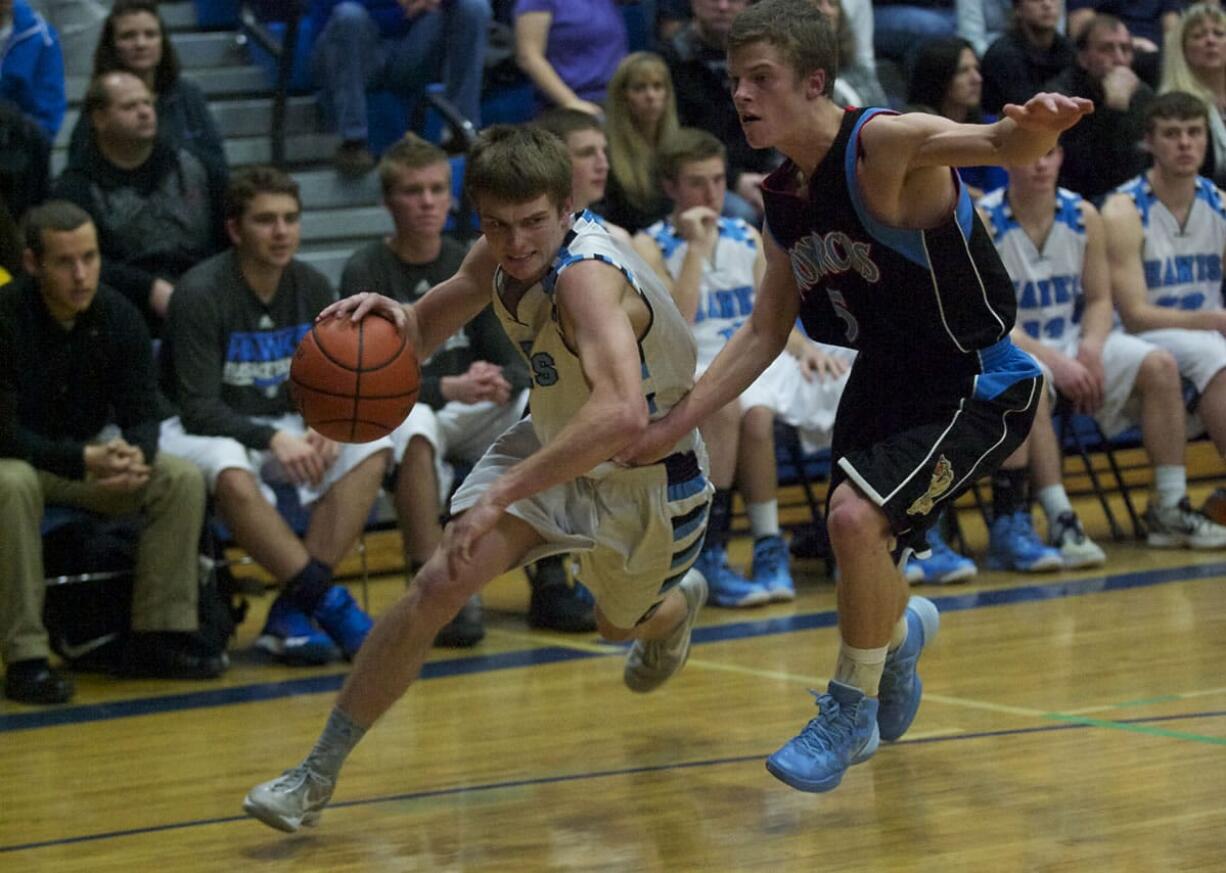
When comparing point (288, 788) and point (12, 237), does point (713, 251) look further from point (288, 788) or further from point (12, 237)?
point (288, 788)

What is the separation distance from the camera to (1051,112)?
331cm

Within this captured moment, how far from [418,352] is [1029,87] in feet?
17.0

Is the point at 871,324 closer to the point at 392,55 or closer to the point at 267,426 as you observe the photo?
the point at 267,426

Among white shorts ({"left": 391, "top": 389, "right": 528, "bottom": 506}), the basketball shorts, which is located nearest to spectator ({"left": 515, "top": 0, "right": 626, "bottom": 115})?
the basketball shorts

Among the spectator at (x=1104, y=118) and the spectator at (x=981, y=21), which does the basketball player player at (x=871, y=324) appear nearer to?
the spectator at (x=1104, y=118)

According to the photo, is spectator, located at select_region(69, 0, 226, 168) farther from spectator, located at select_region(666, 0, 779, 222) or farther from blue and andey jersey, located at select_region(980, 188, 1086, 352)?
blue and andey jersey, located at select_region(980, 188, 1086, 352)

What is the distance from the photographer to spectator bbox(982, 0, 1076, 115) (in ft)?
28.0

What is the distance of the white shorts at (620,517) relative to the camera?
13.2ft

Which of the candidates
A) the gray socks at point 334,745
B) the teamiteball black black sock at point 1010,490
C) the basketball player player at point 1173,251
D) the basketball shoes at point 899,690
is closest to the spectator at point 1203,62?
the basketball player player at point 1173,251

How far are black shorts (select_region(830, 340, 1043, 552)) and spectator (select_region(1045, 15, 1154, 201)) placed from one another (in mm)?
4613

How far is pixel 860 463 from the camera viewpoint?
12.6ft

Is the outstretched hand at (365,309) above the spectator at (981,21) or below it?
above

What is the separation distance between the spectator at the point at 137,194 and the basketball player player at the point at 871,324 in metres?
3.24

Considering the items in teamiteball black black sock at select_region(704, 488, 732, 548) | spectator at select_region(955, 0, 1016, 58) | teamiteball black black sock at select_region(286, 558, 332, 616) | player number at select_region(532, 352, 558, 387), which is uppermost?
player number at select_region(532, 352, 558, 387)
